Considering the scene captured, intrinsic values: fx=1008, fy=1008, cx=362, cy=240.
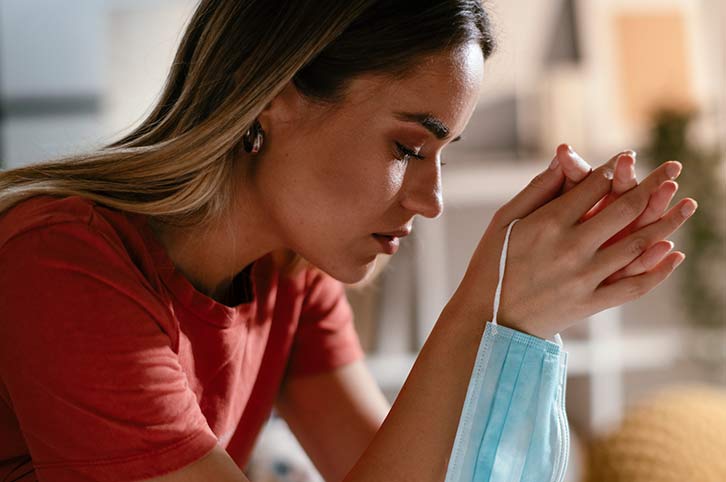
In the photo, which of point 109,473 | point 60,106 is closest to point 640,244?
point 109,473

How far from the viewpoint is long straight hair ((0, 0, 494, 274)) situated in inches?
40.4

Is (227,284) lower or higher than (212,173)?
lower

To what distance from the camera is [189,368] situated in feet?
3.73

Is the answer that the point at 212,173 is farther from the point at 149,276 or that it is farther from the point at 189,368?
the point at 189,368

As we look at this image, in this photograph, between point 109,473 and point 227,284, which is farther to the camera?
point 227,284

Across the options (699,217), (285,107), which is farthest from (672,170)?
(699,217)

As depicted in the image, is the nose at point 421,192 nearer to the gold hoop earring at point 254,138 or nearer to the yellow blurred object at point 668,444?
the gold hoop earring at point 254,138

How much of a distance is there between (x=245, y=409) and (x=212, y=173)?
15.1 inches

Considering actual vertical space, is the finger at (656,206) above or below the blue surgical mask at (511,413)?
above

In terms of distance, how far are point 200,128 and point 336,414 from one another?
0.48m

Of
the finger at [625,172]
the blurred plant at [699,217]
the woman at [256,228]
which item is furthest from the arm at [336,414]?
the blurred plant at [699,217]

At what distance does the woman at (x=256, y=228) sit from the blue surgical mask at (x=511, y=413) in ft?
0.05

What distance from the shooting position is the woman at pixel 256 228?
0.95 m

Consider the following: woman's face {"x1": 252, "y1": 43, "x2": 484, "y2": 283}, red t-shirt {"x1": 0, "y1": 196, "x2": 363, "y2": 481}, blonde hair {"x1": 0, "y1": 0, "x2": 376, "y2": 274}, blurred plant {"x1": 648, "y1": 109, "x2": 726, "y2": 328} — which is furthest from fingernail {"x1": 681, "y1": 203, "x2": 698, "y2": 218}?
blurred plant {"x1": 648, "y1": 109, "x2": 726, "y2": 328}
